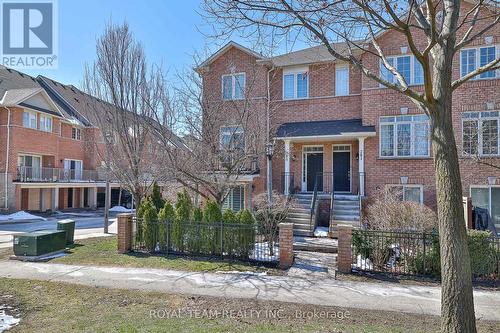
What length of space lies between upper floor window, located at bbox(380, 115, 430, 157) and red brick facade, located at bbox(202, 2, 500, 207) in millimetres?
274

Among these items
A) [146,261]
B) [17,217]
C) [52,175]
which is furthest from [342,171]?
[52,175]

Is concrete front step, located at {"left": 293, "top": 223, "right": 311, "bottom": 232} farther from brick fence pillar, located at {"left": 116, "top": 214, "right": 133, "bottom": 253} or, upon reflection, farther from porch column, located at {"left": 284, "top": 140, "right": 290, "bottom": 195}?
brick fence pillar, located at {"left": 116, "top": 214, "right": 133, "bottom": 253}

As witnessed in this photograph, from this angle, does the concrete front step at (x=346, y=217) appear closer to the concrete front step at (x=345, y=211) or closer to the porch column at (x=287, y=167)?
the concrete front step at (x=345, y=211)

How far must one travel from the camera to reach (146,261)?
9.17m

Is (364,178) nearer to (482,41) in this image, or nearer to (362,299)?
(482,41)

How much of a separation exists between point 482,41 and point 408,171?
6.26m

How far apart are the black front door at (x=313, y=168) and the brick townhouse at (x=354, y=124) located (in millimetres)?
52

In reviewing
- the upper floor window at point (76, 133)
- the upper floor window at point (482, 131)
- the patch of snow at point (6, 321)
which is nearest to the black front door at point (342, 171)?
the upper floor window at point (482, 131)

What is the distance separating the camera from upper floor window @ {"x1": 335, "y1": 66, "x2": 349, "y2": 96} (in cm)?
1595

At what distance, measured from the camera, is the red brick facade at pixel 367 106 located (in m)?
13.6

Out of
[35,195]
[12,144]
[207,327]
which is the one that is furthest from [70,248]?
[35,195]

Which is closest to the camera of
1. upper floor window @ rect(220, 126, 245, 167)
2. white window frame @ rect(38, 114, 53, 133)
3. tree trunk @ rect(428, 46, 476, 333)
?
tree trunk @ rect(428, 46, 476, 333)

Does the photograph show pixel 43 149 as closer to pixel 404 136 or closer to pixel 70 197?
pixel 70 197

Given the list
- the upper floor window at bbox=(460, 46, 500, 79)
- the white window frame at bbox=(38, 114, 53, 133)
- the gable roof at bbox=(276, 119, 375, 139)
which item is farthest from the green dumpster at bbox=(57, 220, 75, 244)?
the white window frame at bbox=(38, 114, 53, 133)
